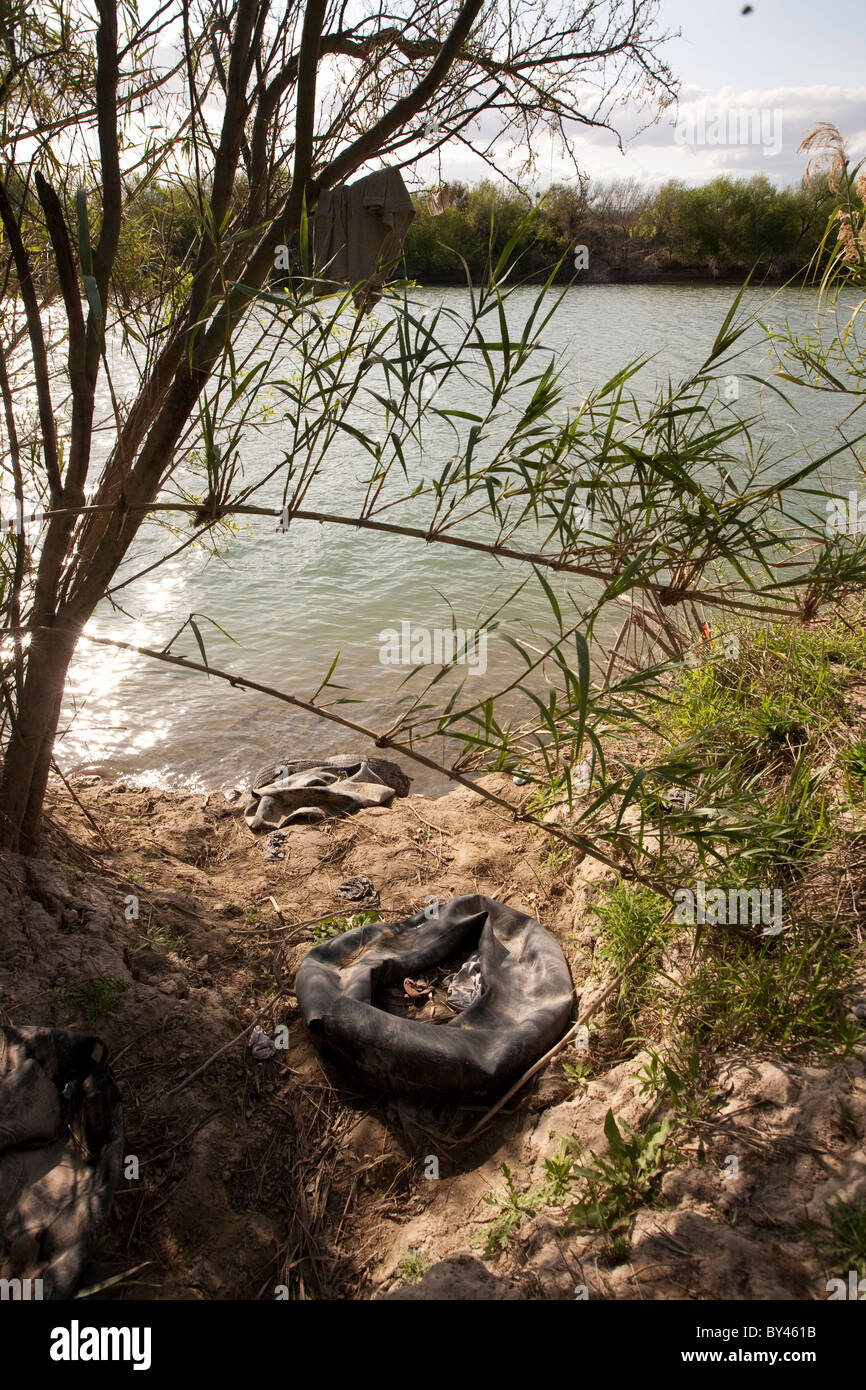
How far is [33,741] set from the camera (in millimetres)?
2936

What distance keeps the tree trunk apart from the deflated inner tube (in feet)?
3.71

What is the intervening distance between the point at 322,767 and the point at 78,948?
2.61 m

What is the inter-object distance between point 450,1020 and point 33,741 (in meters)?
1.70

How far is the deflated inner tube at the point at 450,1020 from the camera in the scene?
8.68 feet

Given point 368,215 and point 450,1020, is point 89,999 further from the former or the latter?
point 368,215

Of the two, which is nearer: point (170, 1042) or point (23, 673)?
point (170, 1042)

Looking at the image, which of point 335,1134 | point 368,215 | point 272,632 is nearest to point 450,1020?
point 335,1134

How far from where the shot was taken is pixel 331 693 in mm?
6422

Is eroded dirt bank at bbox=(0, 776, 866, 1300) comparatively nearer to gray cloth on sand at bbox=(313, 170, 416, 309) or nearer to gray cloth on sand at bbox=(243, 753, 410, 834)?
gray cloth on sand at bbox=(243, 753, 410, 834)

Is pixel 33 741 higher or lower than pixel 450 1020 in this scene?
higher

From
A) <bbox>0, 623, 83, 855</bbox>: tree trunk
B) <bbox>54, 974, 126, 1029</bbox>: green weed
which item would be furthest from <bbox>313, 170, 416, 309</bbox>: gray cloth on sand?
<bbox>54, 974, 126, 1029</bbox>: green weed

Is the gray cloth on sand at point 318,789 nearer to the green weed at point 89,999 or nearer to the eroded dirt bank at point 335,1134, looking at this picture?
the eroded dirt bank at point 335,1134
